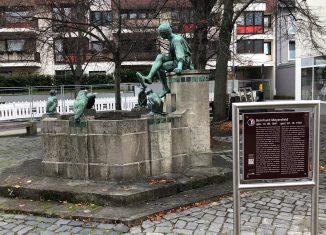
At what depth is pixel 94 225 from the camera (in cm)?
495

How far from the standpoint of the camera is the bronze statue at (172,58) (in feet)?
23.0

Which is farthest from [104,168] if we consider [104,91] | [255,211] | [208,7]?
[104,91]

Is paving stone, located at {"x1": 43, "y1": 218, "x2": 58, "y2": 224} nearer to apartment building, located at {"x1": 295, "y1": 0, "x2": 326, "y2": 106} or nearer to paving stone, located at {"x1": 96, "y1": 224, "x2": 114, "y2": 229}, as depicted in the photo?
paving stone, located at {"x1": 96, "y1": 224, "x2": 114, "y2": 229}

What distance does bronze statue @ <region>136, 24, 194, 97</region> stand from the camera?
7008 millimetres

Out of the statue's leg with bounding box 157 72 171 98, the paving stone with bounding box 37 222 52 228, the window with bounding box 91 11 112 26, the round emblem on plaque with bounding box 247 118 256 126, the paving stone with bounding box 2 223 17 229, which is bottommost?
the paving stone with bounding box 2 223 17 229

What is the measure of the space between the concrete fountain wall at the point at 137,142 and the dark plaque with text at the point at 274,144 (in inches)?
109

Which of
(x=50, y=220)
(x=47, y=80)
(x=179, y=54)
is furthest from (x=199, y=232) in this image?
(x=47, y=80)

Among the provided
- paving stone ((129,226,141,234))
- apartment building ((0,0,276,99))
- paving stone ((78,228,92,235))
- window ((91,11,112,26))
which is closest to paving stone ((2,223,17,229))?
paving stone ((78,228,92,235))

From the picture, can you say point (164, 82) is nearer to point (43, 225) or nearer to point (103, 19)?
point (43, 225)

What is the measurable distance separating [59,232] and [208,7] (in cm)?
1148

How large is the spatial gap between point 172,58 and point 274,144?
3946 millimetres

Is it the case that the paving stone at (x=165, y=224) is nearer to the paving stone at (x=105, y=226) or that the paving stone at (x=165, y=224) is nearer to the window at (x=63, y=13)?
the paving stone at (x=105, y=226)

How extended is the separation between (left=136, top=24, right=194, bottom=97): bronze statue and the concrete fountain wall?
0.19 m

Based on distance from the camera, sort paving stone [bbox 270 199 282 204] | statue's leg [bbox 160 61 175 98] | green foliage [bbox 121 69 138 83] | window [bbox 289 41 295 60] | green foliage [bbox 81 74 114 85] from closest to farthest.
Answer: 1. paving stone [bbox 270 199 282 204]
2. statue's leg [bbox 160 61 175 98]
3. green foliage [bbox 81 74 114 85]
4. green foliage [bbox 121 69 138 83]
5. window [bbox 289 41 295 60]
